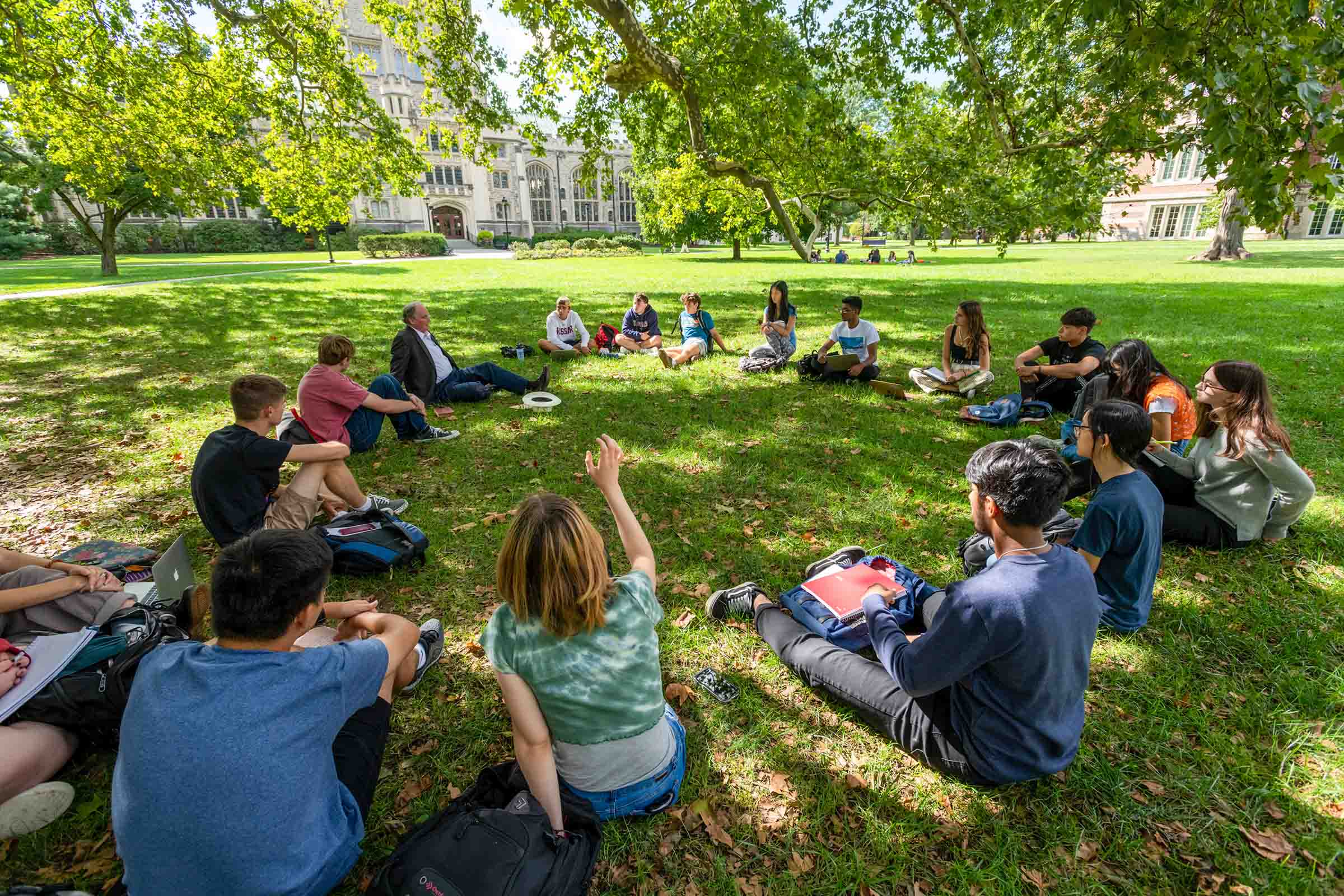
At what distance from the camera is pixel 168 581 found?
11.9 ft

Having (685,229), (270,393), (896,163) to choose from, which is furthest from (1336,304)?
(685,229)

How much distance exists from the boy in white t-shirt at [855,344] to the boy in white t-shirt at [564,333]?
4255mm

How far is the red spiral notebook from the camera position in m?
3.53

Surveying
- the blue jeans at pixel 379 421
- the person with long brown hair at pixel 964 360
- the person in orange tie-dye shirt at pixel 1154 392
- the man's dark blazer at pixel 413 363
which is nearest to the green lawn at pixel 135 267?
the man's dark blazer at pixel 413 363

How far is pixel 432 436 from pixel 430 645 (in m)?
3.74

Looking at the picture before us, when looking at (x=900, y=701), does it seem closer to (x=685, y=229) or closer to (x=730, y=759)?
(x=730, y=759)

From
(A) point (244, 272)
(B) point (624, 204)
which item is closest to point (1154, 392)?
(A) point (244, 272)

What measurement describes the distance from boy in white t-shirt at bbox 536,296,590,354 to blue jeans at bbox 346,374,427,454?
4.13 metres

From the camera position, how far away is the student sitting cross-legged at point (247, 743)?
1714 millimetres

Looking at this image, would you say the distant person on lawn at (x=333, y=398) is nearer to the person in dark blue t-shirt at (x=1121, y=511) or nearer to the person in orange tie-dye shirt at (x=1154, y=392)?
the person in dark blue t-shirt at (x=1121, y=511)

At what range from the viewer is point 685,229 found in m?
45.2

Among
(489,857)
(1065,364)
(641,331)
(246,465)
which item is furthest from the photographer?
(641,331)

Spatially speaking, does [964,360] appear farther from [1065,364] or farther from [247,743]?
[247,743]

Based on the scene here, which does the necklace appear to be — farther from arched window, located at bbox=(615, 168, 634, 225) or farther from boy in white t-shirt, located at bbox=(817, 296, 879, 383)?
arched window, located at bbox=(615, 168, 634, 225)
